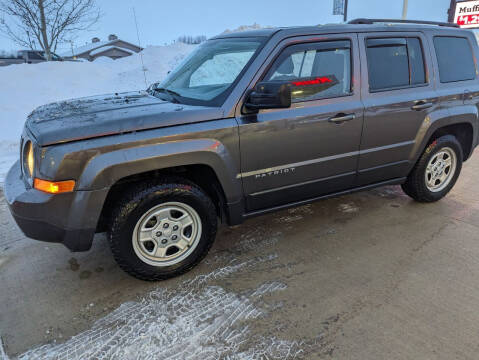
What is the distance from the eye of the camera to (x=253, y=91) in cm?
272

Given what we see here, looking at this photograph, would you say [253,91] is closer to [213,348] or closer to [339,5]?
[213,348]

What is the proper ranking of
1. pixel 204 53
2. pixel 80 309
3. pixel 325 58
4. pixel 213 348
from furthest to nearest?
pixel 204 53 < pixel 325 58 < pixel 80 309 < pixel 213 348

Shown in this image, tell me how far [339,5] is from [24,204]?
21427 mm

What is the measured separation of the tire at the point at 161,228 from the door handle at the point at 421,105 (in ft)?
7.45

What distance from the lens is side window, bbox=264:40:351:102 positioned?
2.90 metres

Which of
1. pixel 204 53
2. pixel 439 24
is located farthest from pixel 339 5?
pixel 204 53

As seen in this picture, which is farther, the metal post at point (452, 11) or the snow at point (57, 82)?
the metal post at point (452, 11)

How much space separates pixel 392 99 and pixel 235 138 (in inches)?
66.7

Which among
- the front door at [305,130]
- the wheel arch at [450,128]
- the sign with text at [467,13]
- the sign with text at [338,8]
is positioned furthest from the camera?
the sign with text at [338,8]

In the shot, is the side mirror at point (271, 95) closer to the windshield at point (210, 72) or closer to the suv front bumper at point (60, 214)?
the windshield at point (210, 72)

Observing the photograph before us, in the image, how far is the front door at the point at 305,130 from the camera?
2.84m

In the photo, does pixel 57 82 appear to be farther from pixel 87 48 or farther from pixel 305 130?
pixel 87 48

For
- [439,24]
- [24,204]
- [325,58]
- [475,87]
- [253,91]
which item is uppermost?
[439,24]

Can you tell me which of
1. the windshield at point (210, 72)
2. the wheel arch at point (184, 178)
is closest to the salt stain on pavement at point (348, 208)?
the wheel arch at point (184, 178)
